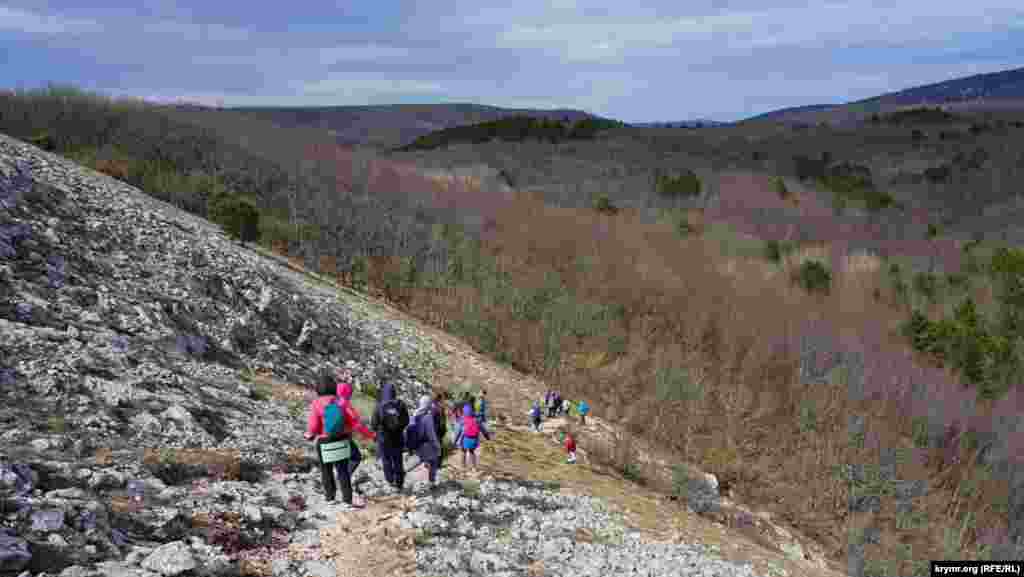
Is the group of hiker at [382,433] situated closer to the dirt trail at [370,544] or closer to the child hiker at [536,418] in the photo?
the dirt trail at [370,544]

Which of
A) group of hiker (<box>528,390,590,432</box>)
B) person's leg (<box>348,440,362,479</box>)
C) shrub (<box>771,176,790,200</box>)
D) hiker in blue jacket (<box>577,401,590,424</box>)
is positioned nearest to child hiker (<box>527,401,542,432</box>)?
group of hiker (<box>528,390,590,432</box>)

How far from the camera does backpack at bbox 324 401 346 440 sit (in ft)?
20.9

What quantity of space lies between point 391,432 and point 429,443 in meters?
0.58

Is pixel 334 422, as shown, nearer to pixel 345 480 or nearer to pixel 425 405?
pixel 345 480

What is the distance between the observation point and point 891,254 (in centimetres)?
3116

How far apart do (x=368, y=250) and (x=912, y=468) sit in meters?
14.6

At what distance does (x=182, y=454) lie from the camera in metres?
6.60

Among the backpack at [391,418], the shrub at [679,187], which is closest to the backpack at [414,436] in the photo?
the backpack at [391,418]

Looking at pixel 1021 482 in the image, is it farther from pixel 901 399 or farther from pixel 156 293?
pixel 156 293

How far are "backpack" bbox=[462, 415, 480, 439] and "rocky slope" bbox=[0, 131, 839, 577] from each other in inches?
20.5

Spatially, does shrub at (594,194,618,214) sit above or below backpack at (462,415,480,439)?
above

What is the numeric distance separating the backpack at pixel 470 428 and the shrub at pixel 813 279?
20494mm

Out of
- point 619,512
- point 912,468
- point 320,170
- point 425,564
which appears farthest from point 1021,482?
point 320,170

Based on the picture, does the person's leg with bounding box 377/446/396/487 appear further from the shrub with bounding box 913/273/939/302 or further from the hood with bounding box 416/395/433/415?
the shrub with bounding box 913/273/939/302
